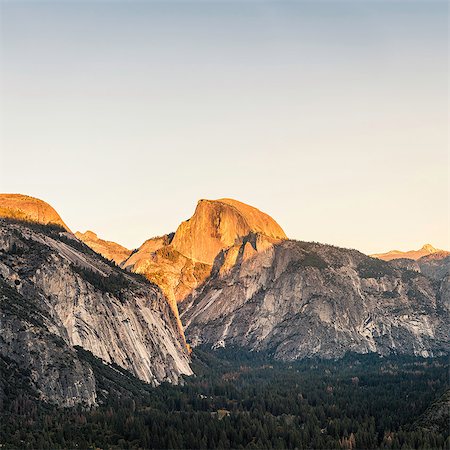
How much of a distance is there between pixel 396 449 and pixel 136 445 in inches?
2061

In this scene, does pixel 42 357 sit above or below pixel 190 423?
above

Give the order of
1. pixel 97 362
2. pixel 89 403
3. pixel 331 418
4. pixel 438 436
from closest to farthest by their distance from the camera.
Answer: pixel 438 436
pixel 89 403
pixel 331 418
pixel 97 362

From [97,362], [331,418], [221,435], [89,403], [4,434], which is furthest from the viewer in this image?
[97,362]

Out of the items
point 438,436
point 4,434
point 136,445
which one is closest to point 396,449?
point 438,436

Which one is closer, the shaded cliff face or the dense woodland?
the dense woodland

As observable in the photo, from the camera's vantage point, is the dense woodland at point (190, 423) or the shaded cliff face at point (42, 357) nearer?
the dense woodland at point (190, 423)

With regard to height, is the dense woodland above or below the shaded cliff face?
below

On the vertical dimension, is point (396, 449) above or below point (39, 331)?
below

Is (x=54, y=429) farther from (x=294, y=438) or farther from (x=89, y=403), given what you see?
(x=294, y=438)

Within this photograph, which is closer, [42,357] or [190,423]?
[190,423]

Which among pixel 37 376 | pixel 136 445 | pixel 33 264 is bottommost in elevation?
pixel 136 445

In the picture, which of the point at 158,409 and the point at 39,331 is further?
the point at 158,409

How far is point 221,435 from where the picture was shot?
149m

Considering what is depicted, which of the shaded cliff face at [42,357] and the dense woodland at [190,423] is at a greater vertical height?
the shaded cliff face at [42,357]
